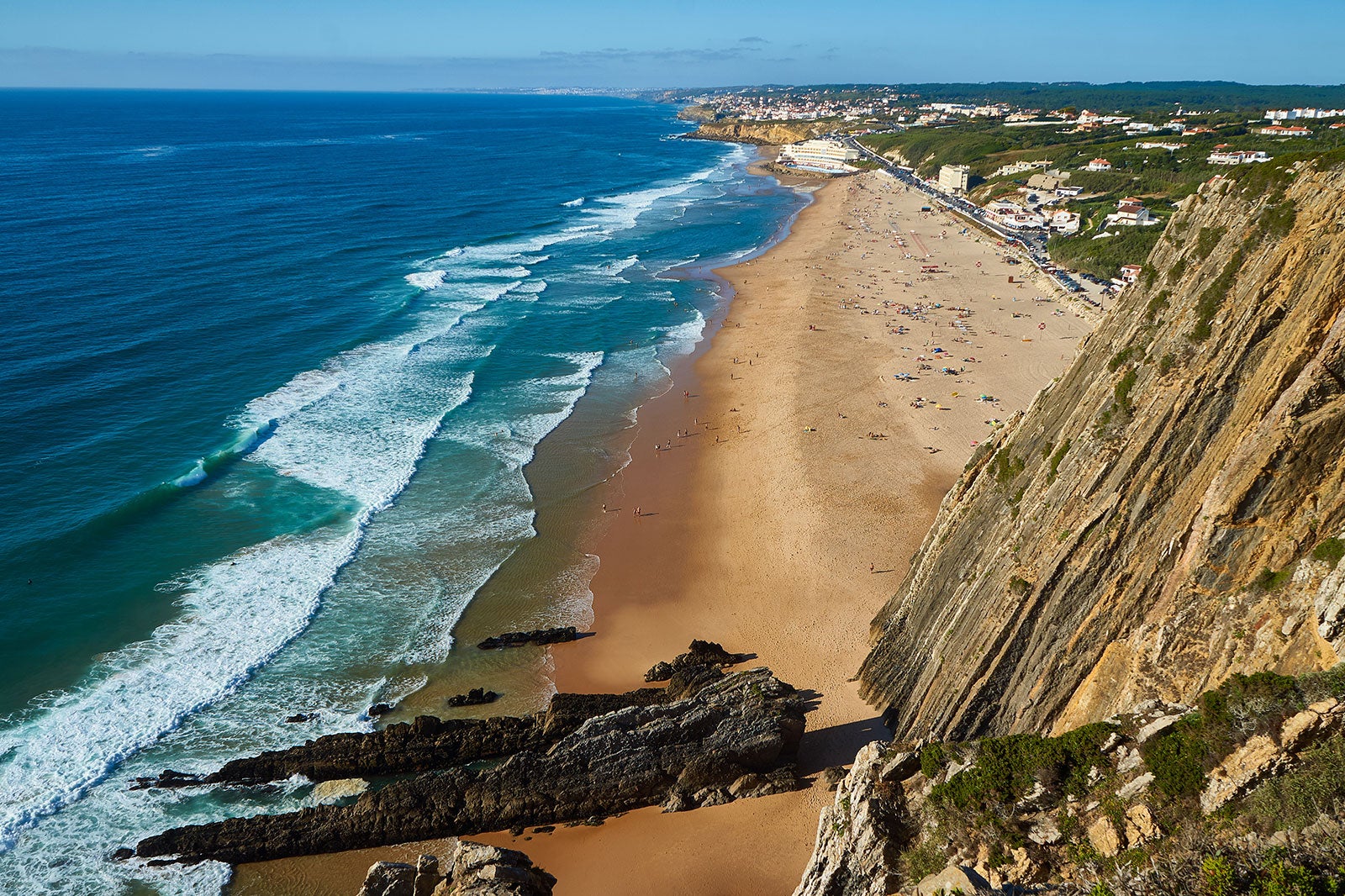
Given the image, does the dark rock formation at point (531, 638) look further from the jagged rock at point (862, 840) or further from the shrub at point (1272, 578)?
the shrub at point (1272, 578)

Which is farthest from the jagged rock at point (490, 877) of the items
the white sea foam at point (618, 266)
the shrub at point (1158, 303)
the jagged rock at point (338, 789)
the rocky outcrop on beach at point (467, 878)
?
the white sea foam at point (618, 266)

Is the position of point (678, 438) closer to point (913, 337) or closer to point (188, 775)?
point (913, 337)

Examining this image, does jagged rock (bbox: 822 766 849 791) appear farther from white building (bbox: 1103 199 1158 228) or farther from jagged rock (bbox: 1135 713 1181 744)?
white building (bbox: 1103 199 1158 228)

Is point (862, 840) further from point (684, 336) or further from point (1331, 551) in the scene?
point (684, 336)

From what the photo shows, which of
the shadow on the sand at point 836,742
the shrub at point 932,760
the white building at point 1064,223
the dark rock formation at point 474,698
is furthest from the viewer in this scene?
the white building at point 1064,223

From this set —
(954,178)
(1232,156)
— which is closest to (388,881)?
(1232,156)
